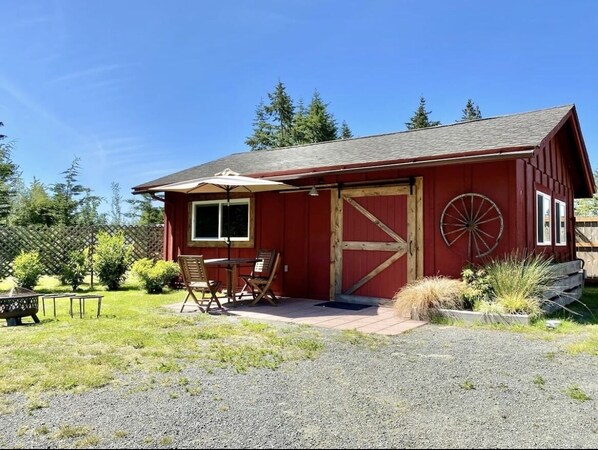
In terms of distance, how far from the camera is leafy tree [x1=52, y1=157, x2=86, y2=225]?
20.4 metres

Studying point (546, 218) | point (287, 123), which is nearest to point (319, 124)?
point (287, 123)

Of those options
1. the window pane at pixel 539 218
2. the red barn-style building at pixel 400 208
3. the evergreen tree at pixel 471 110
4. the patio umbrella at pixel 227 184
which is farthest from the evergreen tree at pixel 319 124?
the window pane at pixel 539 218

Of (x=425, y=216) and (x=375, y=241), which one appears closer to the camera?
(x=425, y=216)

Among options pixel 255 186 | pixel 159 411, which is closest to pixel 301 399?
pixel 159 411

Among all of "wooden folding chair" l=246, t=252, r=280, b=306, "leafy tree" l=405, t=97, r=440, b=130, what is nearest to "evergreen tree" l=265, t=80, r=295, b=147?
"leafy tree" l=405, t=97, r=440, b=130

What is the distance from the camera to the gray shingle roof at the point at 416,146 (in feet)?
21.2

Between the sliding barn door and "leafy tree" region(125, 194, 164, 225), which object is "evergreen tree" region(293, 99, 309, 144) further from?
the sliding barn door

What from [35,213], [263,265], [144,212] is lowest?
[263,265]

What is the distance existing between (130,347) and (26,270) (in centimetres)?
610

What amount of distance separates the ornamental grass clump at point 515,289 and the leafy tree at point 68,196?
19714 mm

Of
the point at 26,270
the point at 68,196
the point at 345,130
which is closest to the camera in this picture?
the point at 26,270

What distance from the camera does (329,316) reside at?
629 centimetres

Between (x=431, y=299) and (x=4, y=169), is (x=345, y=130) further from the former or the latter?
(x=431, y=299)

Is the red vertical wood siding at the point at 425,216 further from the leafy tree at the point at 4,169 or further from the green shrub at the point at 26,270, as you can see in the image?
the leafy tree at the point at 4,169
